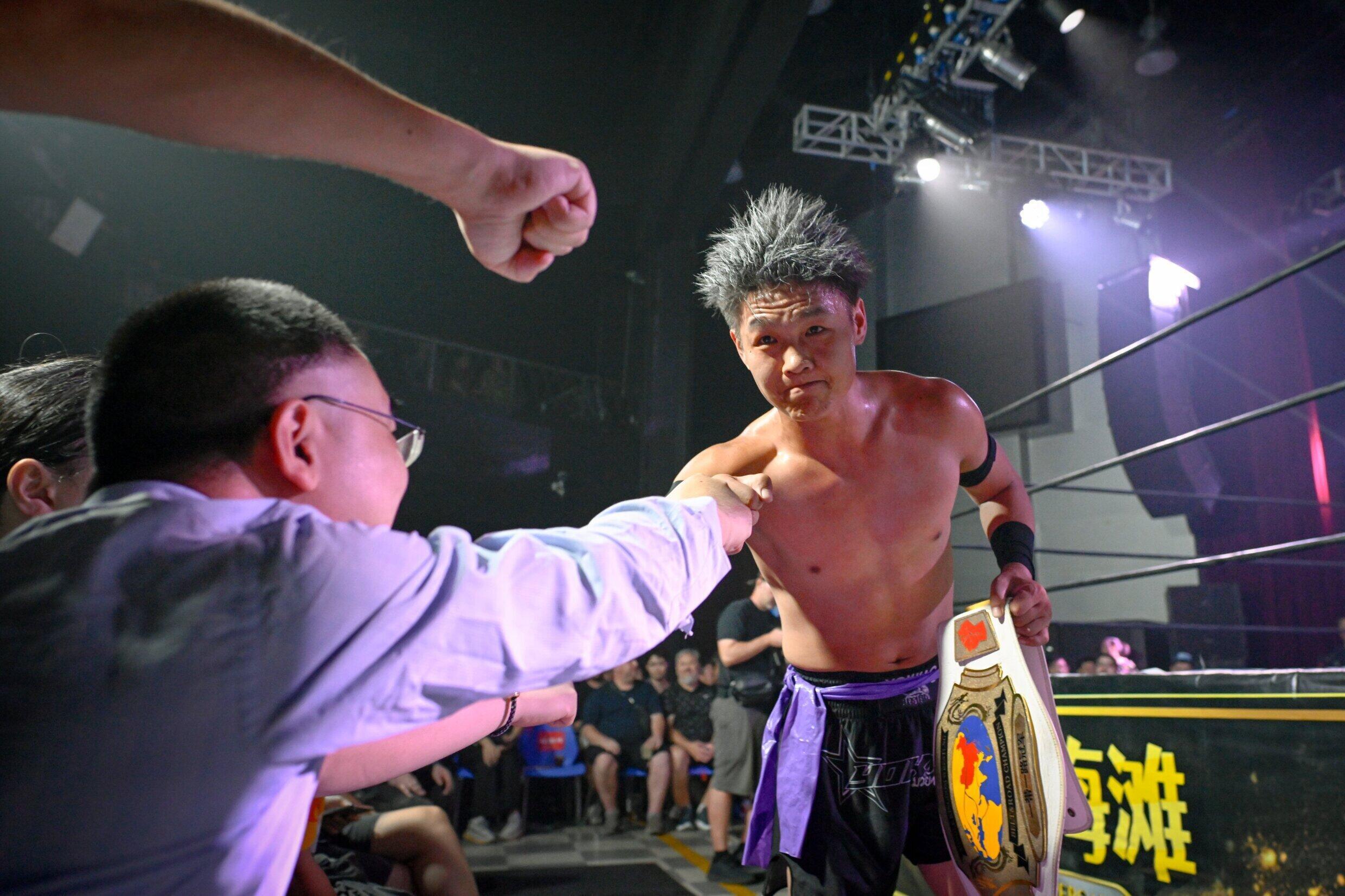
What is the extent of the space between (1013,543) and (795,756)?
30.6 inches

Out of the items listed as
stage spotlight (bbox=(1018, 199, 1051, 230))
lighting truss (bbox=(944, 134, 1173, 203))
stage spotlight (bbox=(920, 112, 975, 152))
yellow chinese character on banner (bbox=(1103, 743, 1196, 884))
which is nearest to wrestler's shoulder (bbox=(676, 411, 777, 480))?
yellow chinese character on banner (bbox=(1103, 743, 1196, 884))

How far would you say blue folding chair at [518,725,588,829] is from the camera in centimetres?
590

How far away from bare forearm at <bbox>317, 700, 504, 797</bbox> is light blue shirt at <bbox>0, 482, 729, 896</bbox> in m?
0.46

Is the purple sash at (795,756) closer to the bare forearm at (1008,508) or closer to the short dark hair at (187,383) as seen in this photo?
the bare forearm at (1008,508)

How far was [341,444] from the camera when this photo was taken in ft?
2.93

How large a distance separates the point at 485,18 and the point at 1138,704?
7.30m

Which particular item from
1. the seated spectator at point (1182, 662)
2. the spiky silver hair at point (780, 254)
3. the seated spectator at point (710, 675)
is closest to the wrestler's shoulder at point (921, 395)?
the spiky silver hair at point (780, 254)

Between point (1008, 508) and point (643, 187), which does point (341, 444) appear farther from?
point (643, 187)

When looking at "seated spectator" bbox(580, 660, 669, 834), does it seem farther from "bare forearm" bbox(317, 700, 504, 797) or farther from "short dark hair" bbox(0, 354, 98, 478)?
"short dark hair" bbox(0, 354, 98, 478)

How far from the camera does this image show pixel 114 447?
2.65 ft

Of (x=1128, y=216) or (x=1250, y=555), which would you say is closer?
(x=1250, y=555)

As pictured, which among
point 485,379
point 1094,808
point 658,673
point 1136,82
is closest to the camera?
point 1094,808

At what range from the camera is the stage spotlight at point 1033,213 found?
837 cm

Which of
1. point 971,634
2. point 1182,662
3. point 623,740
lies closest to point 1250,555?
point 971,634
